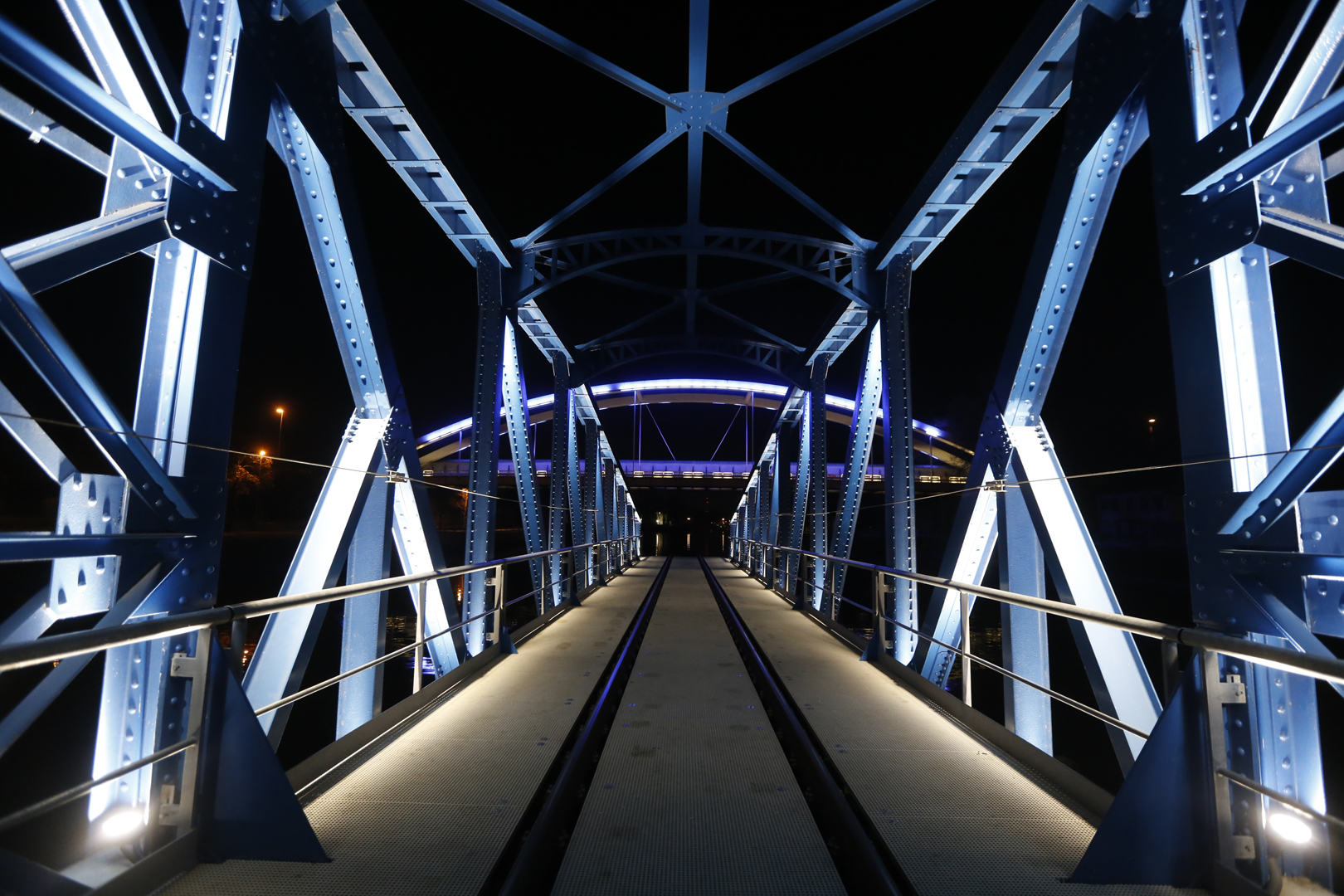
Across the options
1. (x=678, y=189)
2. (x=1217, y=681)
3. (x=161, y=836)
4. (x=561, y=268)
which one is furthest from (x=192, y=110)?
(x=678, y=189)

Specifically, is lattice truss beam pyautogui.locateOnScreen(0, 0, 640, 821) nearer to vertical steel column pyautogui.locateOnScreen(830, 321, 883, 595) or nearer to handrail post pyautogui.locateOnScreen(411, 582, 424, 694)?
handrail post pyautogui.locateOnScreen(411, 582, 424, 694)

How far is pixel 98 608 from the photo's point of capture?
93.3 inches

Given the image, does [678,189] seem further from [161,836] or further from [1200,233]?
[161,836]

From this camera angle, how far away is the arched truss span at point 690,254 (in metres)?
8.02

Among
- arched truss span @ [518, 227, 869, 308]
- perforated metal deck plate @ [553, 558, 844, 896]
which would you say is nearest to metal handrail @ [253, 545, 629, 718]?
perforated metal deck plate @ [553, 558, 844, 896]

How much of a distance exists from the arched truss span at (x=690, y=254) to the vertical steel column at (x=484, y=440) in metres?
0.56

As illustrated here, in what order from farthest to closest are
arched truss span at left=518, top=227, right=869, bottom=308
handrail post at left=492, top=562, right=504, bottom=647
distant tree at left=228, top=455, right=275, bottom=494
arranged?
arched truss span at left=518, top=227, right=869, bottom=308, handrail post at left=492, top=562, right=504, bottom=647, distant tree at left=228, top=455, right=275, bottom=494

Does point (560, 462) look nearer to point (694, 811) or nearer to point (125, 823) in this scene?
point (694, 811)

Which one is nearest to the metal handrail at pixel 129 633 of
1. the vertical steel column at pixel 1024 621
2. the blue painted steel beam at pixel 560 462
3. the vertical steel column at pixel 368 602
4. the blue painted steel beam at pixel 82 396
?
the blue painted steel beam at pixel 82 396

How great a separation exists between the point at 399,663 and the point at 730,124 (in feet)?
62.5

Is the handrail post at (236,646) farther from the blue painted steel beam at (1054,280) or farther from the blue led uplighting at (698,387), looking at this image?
the blue led uplighting at (698,387)

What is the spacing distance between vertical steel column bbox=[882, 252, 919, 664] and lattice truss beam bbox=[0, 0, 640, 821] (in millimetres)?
4695

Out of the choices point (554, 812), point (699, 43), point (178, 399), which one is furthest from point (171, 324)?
point (699, 43)

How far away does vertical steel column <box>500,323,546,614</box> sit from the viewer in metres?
8.59
